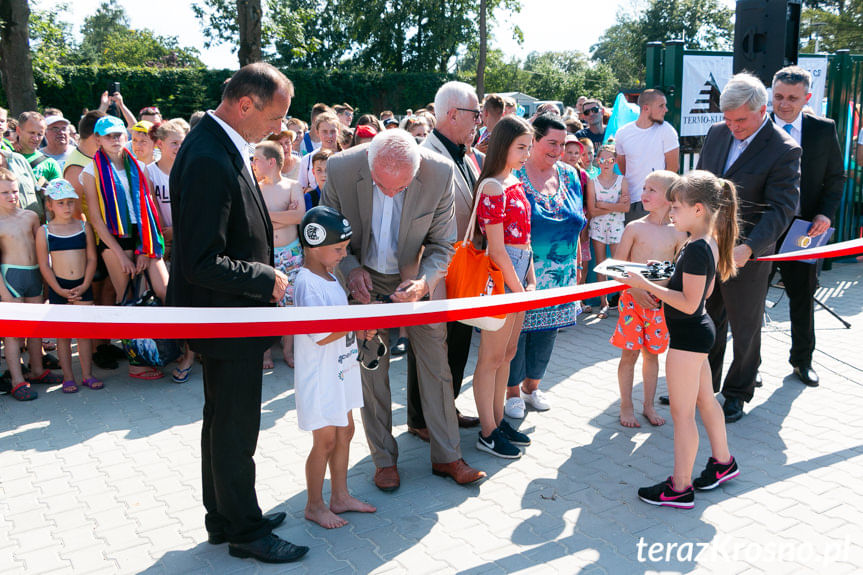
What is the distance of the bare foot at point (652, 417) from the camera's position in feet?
15.6

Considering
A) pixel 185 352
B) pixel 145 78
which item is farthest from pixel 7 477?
pixel 145 78

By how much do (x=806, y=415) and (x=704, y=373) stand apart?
1.75 meters

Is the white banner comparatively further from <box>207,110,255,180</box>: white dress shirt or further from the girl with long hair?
<box>207,110,255,180</box>: white dress shirt

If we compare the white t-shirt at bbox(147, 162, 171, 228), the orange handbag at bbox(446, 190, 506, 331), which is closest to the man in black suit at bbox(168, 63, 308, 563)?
the orange handbag at bbox(446, 190, 506, 331)

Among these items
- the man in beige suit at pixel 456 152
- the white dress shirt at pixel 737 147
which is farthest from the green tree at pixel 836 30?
the man in beige suit at pixel 456 152

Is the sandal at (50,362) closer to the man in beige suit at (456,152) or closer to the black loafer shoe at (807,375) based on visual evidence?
the man in beige suit at (456,152)

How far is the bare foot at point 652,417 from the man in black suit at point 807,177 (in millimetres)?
1587

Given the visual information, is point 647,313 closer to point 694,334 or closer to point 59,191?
point 694,334

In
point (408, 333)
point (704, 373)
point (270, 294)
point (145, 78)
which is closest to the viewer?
point (270, 294)

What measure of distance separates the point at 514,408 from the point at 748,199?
2160mm

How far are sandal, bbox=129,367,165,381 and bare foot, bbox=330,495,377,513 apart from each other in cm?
293

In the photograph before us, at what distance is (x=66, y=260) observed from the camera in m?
5.63

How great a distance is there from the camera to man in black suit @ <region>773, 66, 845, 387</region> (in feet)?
16.9

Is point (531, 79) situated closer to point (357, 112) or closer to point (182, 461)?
point (357, 112)
